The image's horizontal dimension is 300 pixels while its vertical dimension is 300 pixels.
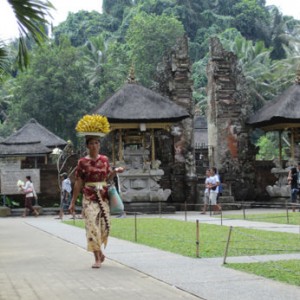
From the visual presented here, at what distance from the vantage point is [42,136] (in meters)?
42.4

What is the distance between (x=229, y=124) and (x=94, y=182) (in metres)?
19.4

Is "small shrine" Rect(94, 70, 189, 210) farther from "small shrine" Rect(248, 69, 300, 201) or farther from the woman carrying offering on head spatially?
the woman carrying offering on head

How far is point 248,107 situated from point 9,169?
10.8 metres

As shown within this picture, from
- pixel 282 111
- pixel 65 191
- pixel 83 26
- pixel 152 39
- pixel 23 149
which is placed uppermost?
pixel 83 26

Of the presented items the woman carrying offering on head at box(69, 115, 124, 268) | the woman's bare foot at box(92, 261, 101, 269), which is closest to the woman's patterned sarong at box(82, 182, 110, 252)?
the woman carrying offering on head at box(69, 115, 124, 268)

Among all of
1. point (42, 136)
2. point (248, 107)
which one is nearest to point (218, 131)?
point (248, 107)

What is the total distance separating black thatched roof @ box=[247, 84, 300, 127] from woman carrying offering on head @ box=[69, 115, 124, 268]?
17.3 metres

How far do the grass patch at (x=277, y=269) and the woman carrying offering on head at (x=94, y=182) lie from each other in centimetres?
190

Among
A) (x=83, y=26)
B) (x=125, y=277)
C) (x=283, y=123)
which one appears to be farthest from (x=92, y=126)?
(x=83, y=26)

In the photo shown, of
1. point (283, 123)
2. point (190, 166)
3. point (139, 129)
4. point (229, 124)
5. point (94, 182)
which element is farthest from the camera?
point (229, 124)

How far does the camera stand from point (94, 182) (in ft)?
30.9

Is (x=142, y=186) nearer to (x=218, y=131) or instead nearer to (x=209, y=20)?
(x=218, y=131)

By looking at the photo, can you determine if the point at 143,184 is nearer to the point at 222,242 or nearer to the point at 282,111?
the point at 282,111

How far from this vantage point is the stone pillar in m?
28.0
